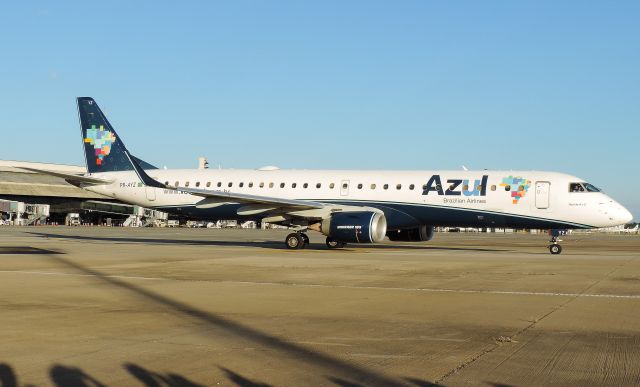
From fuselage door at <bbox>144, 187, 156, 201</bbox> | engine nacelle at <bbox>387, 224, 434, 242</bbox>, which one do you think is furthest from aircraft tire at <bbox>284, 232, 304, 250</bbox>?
fuselage door at <bbox>144, 187, 156, 201</bbox>

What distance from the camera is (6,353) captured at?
7676mm

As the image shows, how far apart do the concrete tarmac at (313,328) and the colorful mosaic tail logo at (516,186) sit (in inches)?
448

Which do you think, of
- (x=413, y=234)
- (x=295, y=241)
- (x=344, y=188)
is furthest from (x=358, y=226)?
(x=413, y=234)

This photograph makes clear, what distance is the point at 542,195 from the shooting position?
29984 millimetres

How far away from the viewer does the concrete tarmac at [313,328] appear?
6.84m

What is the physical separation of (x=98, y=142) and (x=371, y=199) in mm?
14385

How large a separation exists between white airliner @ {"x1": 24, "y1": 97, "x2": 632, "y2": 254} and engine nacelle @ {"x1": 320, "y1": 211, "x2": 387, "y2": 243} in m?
0.04

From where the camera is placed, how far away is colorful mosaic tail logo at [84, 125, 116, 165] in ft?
121

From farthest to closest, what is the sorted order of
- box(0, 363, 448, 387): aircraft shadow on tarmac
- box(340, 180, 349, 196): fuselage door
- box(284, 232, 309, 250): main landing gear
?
1. box(340, 180, 349, 196): fuselage door
2. box(284, 232, 309, 250): main landing gear
3. box(0, 363, 448, 387): aircraft shadow on tarmac

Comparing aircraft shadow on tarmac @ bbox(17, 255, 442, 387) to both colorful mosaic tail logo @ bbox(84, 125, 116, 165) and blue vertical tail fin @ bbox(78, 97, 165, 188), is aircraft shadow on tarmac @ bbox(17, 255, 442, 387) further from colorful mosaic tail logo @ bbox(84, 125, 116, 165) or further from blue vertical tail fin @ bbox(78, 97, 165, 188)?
colorful mosaic tail logo @ bbox(84, 125, 116, 165)

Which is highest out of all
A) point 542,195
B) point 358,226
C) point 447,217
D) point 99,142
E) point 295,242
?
point 99,142

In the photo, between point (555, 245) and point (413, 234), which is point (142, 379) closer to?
point (555, 245)

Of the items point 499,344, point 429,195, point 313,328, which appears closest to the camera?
point 499,344

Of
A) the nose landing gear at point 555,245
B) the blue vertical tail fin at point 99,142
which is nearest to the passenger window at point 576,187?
the nose landing gear at point 555,245
